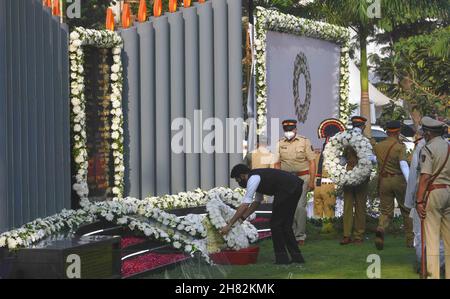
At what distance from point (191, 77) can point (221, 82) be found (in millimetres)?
599

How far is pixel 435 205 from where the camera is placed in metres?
11.6

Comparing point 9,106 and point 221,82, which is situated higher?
point 221,82

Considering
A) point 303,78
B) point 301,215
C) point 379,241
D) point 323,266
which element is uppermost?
point 303,78

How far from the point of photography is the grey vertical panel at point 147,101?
1773 cm

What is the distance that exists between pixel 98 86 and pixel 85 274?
6807 millimetres

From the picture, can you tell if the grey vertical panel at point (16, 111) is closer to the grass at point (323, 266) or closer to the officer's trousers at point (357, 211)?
the grass at point (323, 266)

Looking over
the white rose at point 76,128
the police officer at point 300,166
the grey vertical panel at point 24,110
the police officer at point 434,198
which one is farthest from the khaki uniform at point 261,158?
the police officer at point 434,198

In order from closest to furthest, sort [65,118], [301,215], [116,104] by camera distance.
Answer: [65,118] < [301,215] < [116,104]

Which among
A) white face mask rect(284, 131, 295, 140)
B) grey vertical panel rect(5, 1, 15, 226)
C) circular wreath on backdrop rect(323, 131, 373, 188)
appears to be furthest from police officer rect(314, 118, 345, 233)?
grey vertical panel rect(5, 1, 15, 226)

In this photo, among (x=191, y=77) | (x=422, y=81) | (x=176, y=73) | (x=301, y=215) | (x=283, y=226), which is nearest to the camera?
(x=283, y=226)

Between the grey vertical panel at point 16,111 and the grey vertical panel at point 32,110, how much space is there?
51cm

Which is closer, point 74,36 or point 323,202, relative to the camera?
point 74,36

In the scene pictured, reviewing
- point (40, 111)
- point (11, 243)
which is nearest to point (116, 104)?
point (40, 111)

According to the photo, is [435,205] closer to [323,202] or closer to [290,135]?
[290,135]
